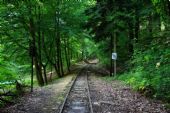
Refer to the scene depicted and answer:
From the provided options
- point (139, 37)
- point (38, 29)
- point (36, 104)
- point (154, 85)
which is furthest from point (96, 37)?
point (36, 104)

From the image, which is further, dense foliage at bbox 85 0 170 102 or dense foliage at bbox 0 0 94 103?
dense foliage at bbox 0 0 94 103

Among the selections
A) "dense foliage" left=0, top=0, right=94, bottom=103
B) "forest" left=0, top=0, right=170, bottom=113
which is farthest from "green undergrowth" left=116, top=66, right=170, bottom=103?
"dense foliage" left=0, top=0, right=94, bottom=103

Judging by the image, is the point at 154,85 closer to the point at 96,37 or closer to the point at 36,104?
the point at 36,104

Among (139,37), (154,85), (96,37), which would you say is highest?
(96,37)

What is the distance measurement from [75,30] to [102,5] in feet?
21.9

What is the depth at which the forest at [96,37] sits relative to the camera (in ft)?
51.8

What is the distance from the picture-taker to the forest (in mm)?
15789

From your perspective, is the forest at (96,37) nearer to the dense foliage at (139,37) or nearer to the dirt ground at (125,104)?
the dense foliage at (139,37)

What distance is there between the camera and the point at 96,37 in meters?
34.4

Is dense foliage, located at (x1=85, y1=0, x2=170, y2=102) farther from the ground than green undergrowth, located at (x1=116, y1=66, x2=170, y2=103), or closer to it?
farther from the ground

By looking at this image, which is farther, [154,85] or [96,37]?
[96,37]

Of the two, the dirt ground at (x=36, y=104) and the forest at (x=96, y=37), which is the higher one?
the forest at (x=96, y=37)

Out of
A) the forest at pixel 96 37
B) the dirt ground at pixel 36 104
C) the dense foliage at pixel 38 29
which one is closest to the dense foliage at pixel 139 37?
the forest at pixel 96 37

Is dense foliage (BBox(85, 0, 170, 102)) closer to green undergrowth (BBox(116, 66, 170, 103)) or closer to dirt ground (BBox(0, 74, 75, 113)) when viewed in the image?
green undergrowth (BBox(116, 66, 170, 103))
